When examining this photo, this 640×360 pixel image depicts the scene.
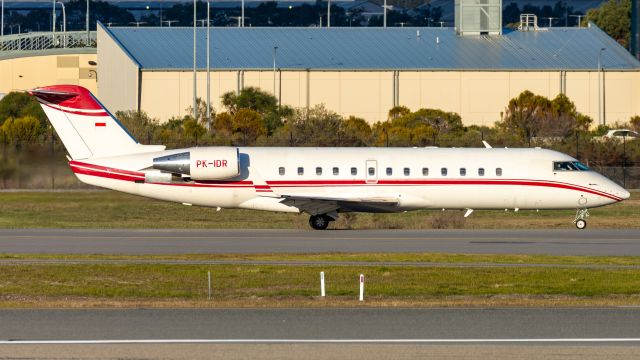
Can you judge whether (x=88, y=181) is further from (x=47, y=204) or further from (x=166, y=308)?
(x=166, y=308)

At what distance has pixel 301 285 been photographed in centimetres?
2531

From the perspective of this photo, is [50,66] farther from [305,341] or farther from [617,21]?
[305,341]

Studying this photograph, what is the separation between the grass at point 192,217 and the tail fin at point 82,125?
323cm

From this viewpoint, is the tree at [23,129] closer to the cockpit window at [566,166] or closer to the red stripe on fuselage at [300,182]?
the red stripe on fuselage at [300,182]

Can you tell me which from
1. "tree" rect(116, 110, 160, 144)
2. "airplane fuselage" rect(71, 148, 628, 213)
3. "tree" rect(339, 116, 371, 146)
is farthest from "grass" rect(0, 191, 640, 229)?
"tree" rect(339, 116, 371, 146)

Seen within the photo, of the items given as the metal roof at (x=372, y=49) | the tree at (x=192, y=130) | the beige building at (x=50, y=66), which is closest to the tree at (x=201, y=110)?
the metal roof at (x=372, y=49)

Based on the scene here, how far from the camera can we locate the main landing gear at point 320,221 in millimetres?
41000

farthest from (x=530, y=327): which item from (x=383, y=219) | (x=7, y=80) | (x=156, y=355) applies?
(x=7, y=80)

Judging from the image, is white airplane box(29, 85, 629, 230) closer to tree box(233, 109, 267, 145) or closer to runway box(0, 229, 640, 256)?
runway box(0, 229, 640, 256)

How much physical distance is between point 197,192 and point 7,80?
84.8 meters

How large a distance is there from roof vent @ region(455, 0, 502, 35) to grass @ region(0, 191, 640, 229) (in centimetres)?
4641

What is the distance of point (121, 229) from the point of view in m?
40.7

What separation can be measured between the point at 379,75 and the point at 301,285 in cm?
7030

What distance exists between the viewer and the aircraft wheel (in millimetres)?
41000
